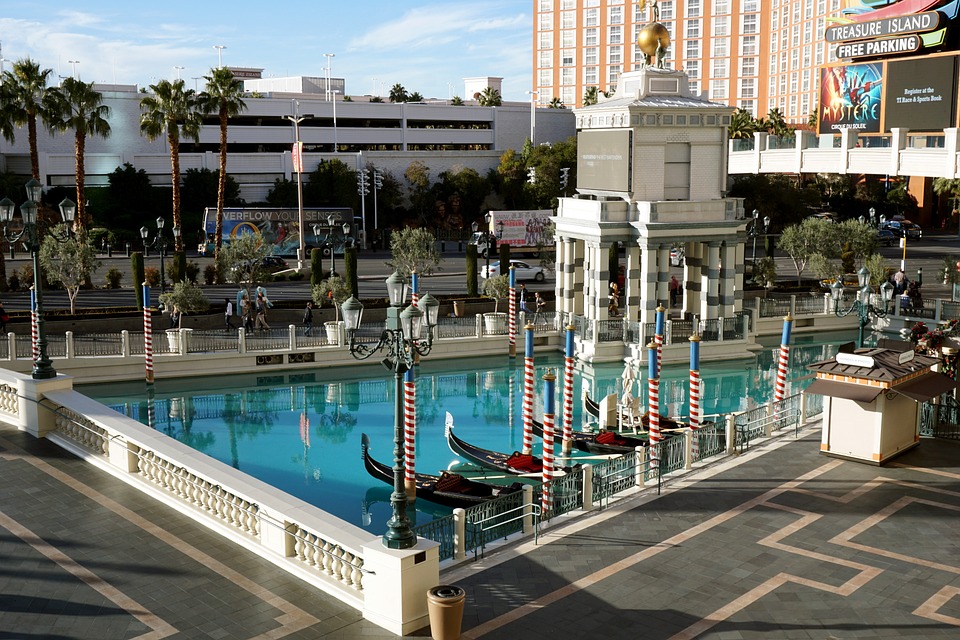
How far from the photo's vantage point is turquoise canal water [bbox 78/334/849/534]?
2870 cm

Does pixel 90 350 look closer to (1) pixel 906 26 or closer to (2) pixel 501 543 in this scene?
(2) pixel 501 543

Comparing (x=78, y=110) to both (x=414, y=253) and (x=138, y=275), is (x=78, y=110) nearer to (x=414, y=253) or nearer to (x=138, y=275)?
(x=138, y=275)

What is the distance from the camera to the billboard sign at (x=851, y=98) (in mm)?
53281

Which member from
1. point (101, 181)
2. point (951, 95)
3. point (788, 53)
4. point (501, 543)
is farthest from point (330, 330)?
point (788, 53)

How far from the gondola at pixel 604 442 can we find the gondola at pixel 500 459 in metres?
1.68

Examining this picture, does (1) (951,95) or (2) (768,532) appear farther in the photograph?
(1) (951,95)

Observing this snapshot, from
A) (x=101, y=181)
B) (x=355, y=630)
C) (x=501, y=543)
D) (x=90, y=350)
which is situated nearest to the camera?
(x=355, y=630)

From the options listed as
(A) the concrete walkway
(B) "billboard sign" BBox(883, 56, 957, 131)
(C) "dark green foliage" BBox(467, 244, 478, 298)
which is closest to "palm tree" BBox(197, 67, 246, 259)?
(C) "dark green foliage" BBox(467, 244, 478, 298)

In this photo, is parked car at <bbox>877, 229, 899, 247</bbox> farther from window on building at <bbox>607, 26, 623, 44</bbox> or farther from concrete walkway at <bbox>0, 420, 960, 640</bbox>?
concrete walkway at <bbox>0, 420, 960, 640</bbox>

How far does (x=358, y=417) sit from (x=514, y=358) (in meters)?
10.9

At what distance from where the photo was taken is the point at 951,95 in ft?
160

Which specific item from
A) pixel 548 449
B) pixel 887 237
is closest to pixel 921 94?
pixel 887 237

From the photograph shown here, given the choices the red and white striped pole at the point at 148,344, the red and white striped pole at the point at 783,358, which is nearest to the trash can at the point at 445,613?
the red and white striped pole at the point at 783,358

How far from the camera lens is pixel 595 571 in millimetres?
17453
